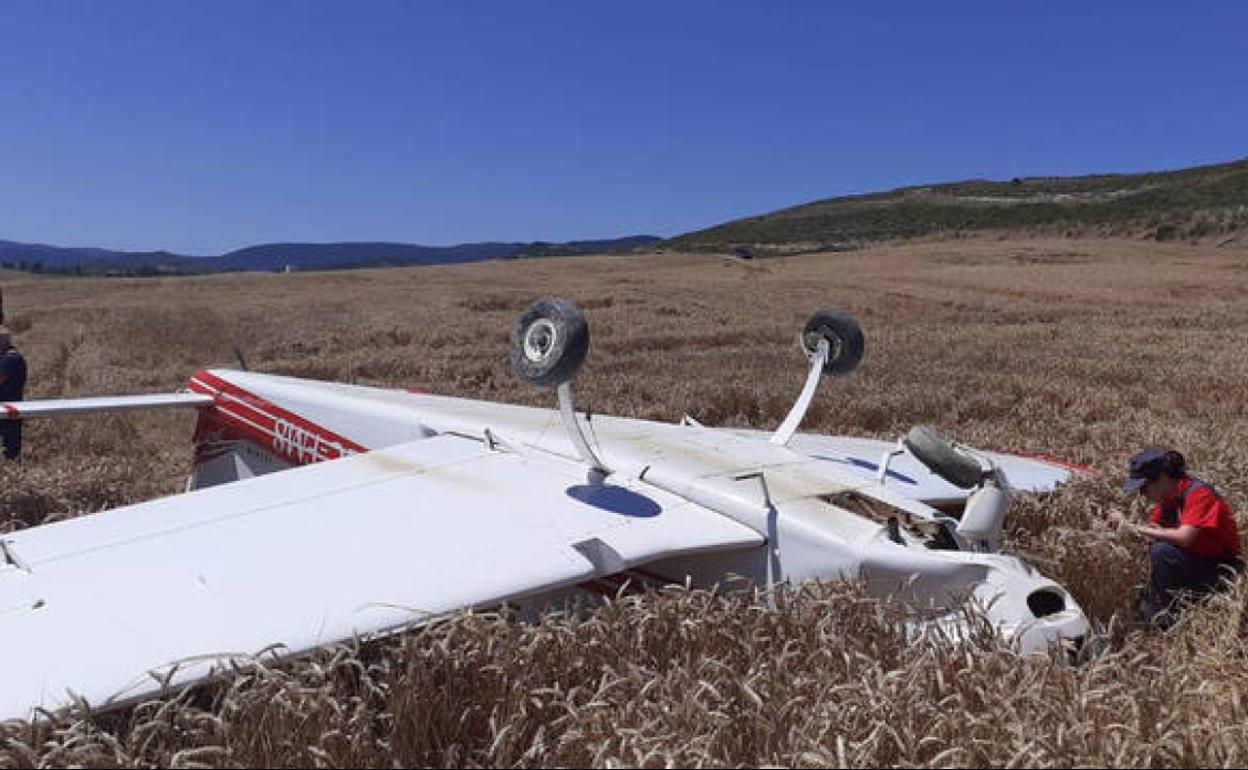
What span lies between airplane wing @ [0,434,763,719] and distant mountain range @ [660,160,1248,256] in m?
71.2

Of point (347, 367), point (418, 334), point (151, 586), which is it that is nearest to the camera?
point (151, 586)

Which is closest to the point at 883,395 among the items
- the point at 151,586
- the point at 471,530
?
the point at 471,530

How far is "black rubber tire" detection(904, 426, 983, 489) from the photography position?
→ 4.32 meters

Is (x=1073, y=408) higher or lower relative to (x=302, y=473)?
lower

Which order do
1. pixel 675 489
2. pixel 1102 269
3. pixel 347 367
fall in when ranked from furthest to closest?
pixel 1102 269
pixel 347 367
pixel 675 489

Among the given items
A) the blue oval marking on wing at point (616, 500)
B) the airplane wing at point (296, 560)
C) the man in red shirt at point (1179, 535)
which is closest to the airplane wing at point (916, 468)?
the man in red shirt at point (1179, 535)

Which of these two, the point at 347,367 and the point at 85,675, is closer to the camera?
the point at 85,675

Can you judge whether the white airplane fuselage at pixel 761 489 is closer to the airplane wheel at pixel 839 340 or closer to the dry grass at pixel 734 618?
the dry grass at pixel 734 618

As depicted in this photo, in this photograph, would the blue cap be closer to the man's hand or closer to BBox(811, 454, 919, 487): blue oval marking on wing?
the man's hand

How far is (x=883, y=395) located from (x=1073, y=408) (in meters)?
2.08

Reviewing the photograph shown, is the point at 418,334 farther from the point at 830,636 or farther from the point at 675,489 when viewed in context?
the point at 830,636

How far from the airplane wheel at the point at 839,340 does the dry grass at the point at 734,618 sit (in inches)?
52.3

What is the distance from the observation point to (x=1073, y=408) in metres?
11.4

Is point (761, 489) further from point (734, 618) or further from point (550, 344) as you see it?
point (550, 344)
